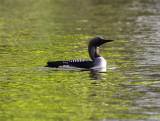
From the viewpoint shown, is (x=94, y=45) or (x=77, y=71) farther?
(x=94, y=45)

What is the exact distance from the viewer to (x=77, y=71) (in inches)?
618

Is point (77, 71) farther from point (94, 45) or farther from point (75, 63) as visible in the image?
point (94, 45)

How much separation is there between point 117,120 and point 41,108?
1.86 metres

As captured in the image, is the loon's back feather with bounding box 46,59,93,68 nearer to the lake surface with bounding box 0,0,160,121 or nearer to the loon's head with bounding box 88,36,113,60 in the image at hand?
the lake surface with bounding box 0,0,160,121

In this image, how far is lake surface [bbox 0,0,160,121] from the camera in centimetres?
1066

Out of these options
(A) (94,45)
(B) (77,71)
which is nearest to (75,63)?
(B) (77,71)

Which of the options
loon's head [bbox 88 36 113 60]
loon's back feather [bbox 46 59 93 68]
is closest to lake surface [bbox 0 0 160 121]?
loon's back feather [bbox 46 59 93 68]

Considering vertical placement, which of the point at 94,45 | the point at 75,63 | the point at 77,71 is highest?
the point at 94,45

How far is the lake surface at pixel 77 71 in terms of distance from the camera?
10.7 meters

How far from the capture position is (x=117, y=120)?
980 cm

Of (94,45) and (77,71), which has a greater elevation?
(94,45)

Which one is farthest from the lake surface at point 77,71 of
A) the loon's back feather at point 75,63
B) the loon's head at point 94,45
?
the loon's head at point 94,45

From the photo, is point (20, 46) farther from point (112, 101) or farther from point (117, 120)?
point (117, 120)

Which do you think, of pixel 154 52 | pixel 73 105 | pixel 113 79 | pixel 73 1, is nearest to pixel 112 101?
pixel 73 105
